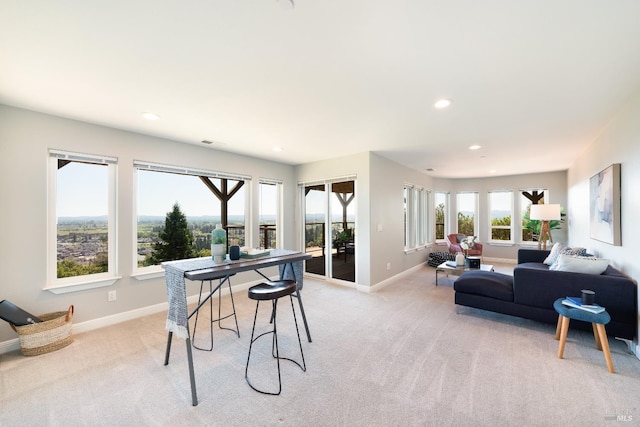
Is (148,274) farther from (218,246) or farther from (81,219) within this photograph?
(218,246)

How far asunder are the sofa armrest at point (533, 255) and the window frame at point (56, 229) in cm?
662

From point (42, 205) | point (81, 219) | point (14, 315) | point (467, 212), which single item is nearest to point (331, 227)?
point (81, 219)

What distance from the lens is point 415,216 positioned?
6363mm

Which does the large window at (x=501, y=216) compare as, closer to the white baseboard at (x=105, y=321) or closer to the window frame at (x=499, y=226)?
the window frame at (x=499, y=226)

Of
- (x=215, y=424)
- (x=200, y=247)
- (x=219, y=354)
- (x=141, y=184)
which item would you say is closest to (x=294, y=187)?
(x=200, y=247)

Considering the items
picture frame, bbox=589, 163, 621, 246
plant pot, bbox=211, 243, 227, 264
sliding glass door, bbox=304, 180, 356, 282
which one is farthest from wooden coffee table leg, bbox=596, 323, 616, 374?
plant pot, bbox=211, 243, 227, 264

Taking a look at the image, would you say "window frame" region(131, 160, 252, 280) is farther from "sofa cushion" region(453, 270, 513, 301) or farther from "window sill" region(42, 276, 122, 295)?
"sofa cushion" region(453, 270, 513, 301)

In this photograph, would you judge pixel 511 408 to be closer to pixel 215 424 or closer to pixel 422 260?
pixel 215 424

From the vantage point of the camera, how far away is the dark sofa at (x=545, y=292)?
2441 millimetres

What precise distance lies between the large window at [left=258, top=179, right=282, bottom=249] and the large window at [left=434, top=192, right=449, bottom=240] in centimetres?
499

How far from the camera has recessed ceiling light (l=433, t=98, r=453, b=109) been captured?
249 cm

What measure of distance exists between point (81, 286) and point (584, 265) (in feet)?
18.8

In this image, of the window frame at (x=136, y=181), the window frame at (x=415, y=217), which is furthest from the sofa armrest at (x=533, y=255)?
the window frame at (x=136, y=181)

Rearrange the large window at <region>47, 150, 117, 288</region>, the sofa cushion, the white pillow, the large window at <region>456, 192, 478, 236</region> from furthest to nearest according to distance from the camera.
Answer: the large window at <region>456, 192, 478, 236</region> < the sofa cushion < the large window at <region>47, 150, 117, 288</region> < the white pillow
